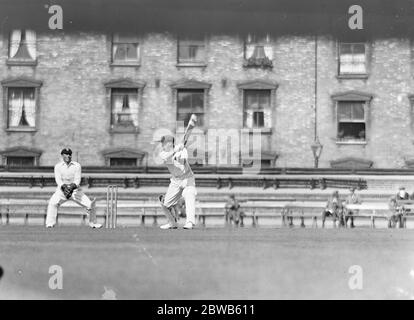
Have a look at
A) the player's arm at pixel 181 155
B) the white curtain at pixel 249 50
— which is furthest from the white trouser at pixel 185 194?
the white curtain at pixel 249 50

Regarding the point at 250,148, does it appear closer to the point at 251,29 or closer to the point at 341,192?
the point at 251,29

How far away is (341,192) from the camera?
35844 mm

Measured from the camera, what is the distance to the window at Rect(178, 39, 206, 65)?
44.8 meters

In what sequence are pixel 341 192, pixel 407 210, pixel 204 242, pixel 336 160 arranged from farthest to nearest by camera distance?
1. pixel 336 160
2. pixel 341 192
3. pixel 407 210
4. pixel 204 242

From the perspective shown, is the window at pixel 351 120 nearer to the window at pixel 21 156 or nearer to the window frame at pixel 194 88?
the window frame at pixel 194 88

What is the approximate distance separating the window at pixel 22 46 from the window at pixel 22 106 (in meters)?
1.49

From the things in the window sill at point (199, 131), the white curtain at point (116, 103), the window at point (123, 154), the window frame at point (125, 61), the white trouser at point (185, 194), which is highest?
the window frame at point (125, 61)

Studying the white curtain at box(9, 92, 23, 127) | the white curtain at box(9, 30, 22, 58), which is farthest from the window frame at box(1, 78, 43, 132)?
the white curtain at box(9, 30, 22, 58)

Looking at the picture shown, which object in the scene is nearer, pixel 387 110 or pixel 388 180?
pixel 388 180

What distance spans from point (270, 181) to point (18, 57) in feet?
48.7

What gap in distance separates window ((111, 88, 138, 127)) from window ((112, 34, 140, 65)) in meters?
1.40

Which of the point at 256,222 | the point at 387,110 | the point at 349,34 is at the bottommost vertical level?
the point at 256,222

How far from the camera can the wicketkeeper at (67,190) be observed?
20.6 meters
